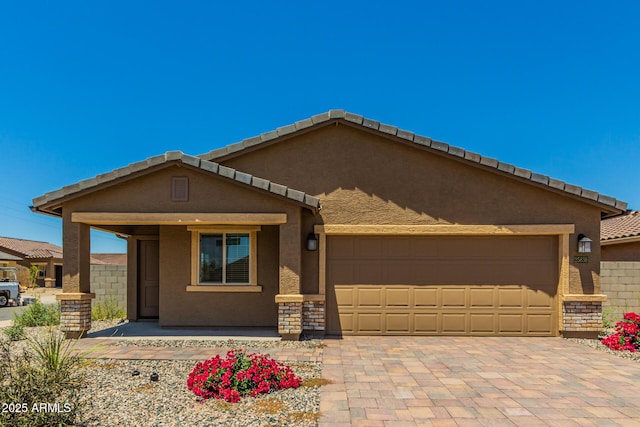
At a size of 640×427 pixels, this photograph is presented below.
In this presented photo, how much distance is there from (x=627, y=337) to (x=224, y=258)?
29.7ft

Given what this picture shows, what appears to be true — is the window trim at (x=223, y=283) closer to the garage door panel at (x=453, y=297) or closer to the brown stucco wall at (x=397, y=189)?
the brown stucco wall at (x=397, y=189)

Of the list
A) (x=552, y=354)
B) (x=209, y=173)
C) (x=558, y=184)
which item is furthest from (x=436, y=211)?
(x=209, y=173)

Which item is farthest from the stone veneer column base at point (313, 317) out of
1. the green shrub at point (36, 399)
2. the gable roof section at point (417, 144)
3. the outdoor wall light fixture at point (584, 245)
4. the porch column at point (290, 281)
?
the outdoor wall light fixture at point (584, 245)

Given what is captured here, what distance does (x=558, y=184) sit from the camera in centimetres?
956

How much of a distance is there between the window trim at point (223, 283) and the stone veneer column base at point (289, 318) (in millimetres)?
1403

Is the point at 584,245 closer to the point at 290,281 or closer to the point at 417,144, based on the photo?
the point at 417,144

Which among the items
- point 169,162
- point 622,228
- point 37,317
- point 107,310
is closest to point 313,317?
point 169,162

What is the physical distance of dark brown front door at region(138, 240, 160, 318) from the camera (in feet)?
38.1

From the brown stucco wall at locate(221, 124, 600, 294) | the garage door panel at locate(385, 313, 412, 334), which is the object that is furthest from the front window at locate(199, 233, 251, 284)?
the garage door panel at locate(385, 313, 412, 334)

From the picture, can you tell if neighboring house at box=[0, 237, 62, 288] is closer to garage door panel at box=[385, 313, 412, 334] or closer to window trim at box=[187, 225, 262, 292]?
window trim at box=[187, 225, 262, 292]

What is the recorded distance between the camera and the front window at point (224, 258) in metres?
10.3

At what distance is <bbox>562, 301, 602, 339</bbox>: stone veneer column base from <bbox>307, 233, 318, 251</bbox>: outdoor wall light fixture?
19.1ft

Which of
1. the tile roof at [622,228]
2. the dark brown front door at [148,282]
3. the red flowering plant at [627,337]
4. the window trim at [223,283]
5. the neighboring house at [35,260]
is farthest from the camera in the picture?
the neighboring house at [35,260]

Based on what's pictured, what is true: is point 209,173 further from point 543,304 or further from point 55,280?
point 55,280
